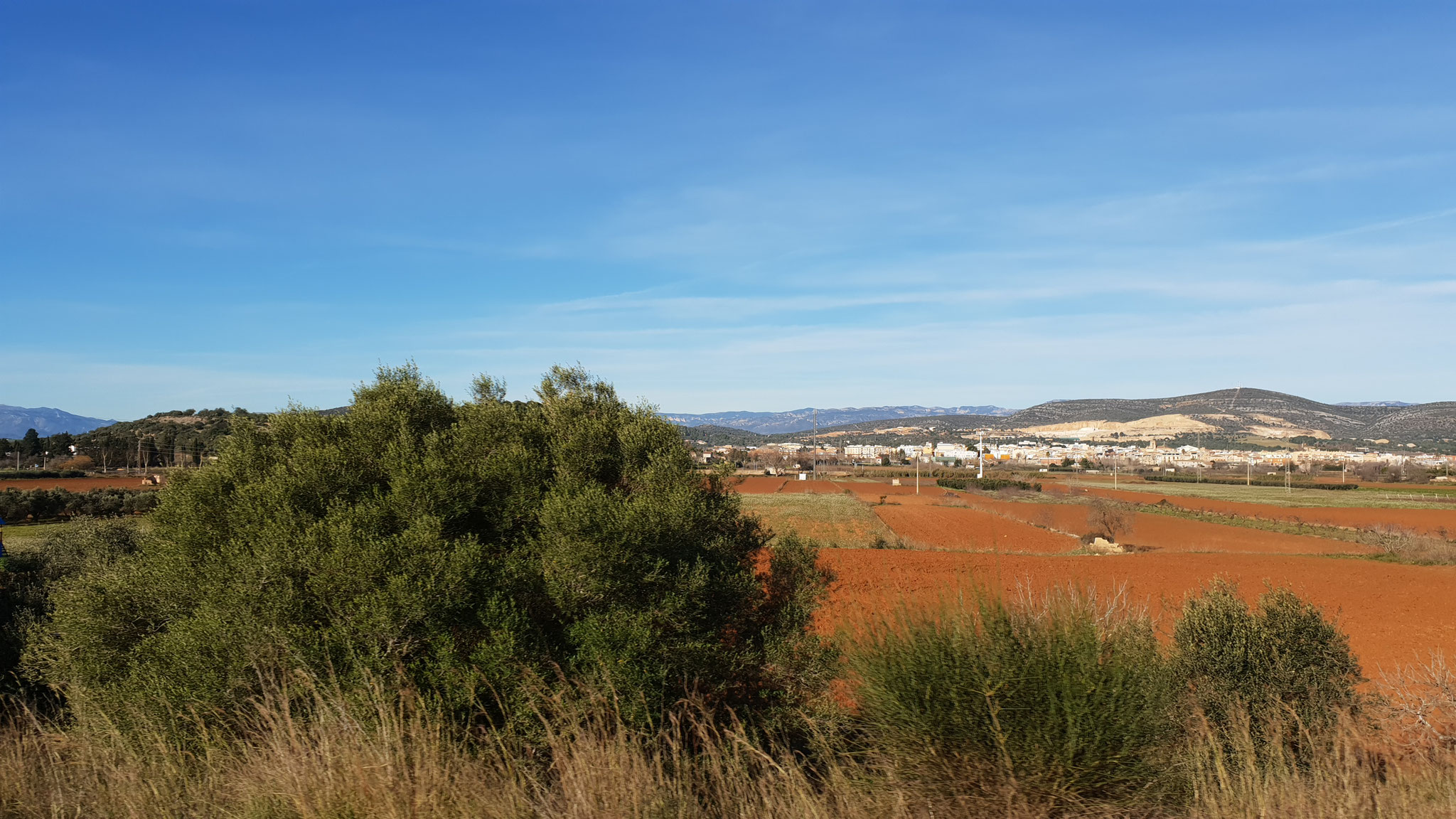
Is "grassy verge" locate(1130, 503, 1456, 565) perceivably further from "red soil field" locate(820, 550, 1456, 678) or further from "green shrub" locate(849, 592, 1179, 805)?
"green shrub" locate(849, 592, 1179, 805)

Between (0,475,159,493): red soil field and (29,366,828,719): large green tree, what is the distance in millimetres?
48408

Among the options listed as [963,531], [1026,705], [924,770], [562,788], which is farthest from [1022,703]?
[963,531]

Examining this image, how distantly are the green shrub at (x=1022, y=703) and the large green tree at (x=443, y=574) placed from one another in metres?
2.65

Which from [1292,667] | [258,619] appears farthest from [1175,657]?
[258,619]

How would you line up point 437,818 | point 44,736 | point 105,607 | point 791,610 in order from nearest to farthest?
point 437,818 < point 44,736 < point 105,607 < point 791,610

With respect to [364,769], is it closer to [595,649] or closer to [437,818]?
[437,818]

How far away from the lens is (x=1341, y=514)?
5522cm

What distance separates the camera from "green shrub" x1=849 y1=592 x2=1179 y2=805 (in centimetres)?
345

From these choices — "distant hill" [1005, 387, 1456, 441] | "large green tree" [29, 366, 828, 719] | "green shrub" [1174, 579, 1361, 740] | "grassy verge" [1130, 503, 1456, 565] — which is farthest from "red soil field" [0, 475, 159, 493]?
"distant hill" [1005, 387, 1456, 441]

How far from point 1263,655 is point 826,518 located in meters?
36.9

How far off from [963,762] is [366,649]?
16.3 ft

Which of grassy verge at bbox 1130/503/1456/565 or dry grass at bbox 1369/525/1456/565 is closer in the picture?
dry grass at bbox 1369/525/1456/565

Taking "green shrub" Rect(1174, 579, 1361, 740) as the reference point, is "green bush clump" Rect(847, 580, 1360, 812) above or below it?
above

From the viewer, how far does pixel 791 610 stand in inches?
401
